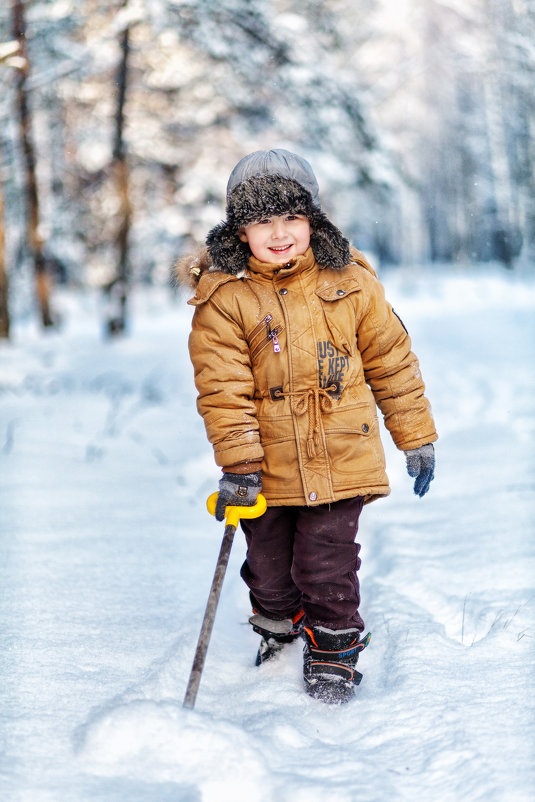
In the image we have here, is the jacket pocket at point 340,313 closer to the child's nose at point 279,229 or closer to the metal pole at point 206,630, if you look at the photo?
the child's nose at point 279,229

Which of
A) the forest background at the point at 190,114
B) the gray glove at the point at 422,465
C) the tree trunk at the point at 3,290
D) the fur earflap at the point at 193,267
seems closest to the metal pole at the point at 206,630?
the gray glove at the point at 422,465

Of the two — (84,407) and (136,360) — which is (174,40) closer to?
(136,360)

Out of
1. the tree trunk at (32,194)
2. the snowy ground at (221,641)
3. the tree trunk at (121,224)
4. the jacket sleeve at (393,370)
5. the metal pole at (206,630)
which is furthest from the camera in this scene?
the tree trunk at (32,194)

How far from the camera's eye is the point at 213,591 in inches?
84.0

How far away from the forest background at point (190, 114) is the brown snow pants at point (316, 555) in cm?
202

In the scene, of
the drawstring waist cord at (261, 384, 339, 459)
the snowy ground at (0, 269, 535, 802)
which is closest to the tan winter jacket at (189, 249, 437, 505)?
the drawstring waist cord at (261, 384, 339, 459)

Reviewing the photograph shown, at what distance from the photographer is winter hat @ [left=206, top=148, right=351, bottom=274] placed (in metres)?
2.36

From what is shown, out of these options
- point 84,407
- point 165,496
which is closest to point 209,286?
point 165,496

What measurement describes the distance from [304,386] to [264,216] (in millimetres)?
575

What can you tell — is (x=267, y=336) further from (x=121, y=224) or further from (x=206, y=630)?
(x=121, y=224)

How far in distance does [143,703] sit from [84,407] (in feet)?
18.2

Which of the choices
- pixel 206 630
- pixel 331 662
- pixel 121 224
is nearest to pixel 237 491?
pixel 206 630

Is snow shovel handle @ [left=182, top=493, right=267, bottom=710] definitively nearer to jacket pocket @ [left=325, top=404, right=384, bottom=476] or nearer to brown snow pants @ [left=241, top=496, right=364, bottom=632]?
brown snow pants @ [left=241, top=496, right=364, bottom=632]

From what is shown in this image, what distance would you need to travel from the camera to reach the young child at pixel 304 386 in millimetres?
2328
